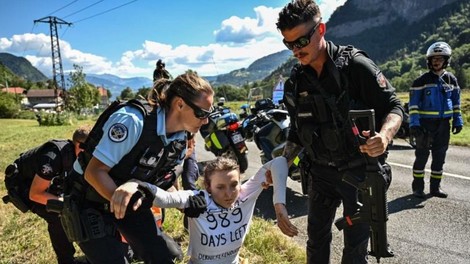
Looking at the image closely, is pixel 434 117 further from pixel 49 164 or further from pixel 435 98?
pixel 49 164

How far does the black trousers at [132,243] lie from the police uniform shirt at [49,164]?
36.7 inches

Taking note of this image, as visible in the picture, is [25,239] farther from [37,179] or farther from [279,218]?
[279,218]

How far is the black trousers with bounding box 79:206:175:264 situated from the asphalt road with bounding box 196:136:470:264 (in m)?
1.91

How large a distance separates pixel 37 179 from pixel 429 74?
5.44 metres

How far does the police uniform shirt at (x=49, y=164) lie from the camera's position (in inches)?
126

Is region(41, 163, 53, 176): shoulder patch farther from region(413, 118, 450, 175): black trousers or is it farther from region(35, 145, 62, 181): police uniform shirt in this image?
region(413, 118, 450, 175): black trousers

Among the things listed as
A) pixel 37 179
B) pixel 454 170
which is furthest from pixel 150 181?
pixel 454 170

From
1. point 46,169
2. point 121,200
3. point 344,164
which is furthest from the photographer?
point 46,169

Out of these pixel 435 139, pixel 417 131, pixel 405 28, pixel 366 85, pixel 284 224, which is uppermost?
pixel 405 28

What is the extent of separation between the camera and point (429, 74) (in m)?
5.85

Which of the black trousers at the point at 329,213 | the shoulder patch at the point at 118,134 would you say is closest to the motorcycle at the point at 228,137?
the black trousers at the point at 329,213

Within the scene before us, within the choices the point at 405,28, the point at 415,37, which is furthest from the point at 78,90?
the point at 405,28

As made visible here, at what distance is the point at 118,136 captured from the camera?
88.9 inches

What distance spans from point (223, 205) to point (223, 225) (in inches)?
5.8
